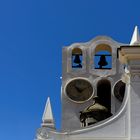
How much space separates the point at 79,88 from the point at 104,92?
5.75 ft

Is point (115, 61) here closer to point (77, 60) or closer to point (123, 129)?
point (77, 60)

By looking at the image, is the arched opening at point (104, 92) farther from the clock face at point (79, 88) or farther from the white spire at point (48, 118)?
the white spire at point (48, 118)

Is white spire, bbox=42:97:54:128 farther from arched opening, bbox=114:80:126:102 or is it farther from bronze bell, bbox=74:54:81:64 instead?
bronze bell, bbox=74:54:81:64

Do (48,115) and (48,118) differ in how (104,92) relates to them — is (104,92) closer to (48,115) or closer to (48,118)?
(48,115)

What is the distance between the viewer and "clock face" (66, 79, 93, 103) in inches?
1471

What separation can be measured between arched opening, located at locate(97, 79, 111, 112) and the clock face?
54 centimetres

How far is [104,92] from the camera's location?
3834cm

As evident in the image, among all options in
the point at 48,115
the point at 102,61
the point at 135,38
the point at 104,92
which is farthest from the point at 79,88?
the point at 135,38

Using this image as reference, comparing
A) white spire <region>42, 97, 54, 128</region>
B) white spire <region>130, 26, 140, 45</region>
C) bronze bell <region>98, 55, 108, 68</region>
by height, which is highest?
bronze bell <region>98, 55, 108, 68</region>

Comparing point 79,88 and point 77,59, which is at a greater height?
point 77,59

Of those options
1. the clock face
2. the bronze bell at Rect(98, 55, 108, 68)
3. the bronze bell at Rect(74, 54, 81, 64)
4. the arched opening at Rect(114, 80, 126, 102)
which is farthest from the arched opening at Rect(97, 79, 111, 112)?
the bronze bell at Rect(74, 54, 81, 64)

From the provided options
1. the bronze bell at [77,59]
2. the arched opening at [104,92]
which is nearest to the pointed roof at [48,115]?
the arched opening at [104,92]

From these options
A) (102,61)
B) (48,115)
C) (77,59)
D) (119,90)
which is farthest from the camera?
(77,59)

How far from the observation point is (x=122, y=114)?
2880 centimetres
